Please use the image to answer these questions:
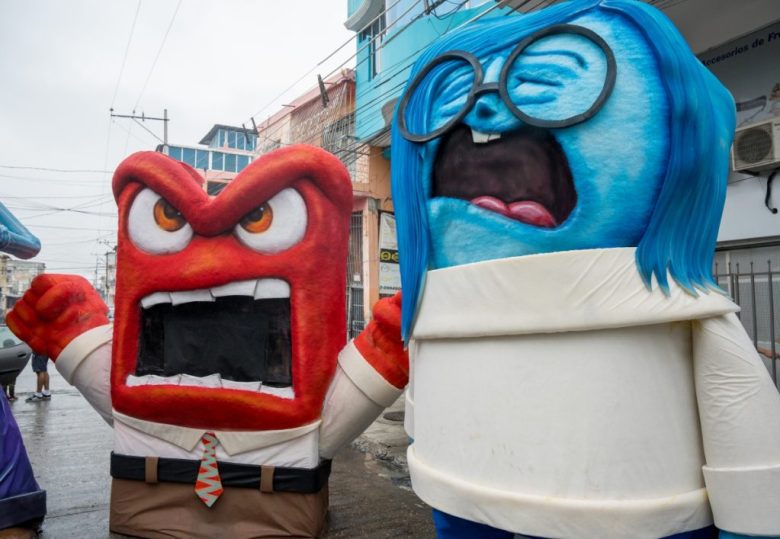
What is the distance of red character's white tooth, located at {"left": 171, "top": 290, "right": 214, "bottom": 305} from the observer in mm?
3346

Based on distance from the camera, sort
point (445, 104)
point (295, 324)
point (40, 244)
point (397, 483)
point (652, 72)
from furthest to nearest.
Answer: point (397, 483) < point (40, 244) < point (295, 324) < point (445, 104) < point (652, 72)

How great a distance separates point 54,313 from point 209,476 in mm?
1397

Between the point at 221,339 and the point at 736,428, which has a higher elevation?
the point at 221,339

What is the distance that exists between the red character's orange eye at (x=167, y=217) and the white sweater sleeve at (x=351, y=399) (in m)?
1.17

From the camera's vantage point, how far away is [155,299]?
3.45 meters

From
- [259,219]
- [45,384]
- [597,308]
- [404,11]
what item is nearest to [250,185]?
[259,219]

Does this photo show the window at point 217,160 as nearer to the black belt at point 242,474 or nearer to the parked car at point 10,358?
the parked car at point 10,358

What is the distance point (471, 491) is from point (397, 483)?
308cm

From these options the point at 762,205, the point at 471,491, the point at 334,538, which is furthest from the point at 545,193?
the point at 762,205

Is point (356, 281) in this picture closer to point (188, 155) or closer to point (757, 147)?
point (757, 147)

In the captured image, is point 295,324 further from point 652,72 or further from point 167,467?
point 652,72

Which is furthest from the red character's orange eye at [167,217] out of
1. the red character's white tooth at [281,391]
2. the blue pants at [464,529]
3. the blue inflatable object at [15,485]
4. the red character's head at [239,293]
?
the blue pants at [464,529]

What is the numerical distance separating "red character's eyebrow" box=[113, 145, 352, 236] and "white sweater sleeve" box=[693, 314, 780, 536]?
2.01 m

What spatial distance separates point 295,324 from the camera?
323 cm
